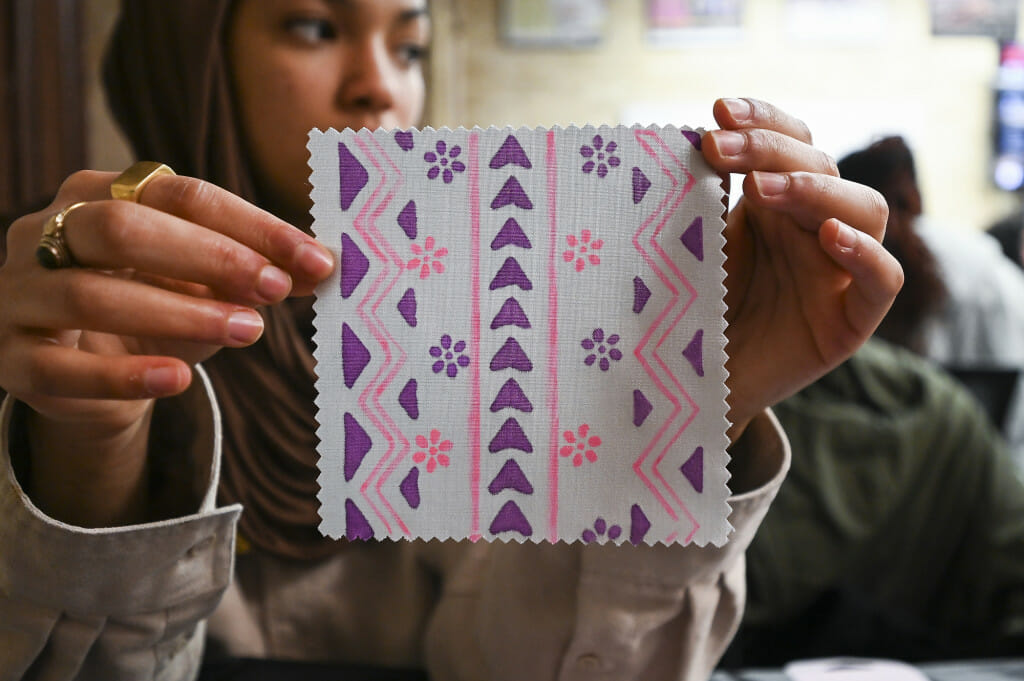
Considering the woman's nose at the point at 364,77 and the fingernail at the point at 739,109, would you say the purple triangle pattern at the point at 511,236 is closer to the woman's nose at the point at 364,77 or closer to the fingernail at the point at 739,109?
the fingernail at the point at 739,109

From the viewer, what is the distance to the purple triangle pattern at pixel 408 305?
1.07 ft

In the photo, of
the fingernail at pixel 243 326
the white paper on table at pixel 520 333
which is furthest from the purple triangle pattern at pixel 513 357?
the fingernail at pixel 243 326

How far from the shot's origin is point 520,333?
33cm

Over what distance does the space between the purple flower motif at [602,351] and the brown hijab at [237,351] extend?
0.23m

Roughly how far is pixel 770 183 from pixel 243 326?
0.78ft

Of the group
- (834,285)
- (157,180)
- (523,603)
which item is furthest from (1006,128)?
(157,180)

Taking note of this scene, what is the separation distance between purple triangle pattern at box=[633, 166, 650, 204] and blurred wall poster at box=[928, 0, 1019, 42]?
0.64 meters

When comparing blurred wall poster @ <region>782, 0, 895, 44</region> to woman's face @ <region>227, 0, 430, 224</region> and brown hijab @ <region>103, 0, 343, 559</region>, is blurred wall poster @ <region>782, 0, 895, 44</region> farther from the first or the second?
brown hijab @ <region>103, 0, 343, 559</region>

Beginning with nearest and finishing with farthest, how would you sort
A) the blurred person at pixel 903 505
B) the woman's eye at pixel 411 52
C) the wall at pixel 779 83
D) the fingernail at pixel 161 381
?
1. the fingernail at pixel 161 381
2. the woman's eye at pixel 411 52
3. the blurred person at pixel 903 505
4. the wall at pixel 779 83

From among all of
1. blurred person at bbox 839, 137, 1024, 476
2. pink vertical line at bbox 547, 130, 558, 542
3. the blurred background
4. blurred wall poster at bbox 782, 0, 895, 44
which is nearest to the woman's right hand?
pink vertical line at bbox 547, 130, 558, 542

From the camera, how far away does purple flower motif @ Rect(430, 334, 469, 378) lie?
330mm

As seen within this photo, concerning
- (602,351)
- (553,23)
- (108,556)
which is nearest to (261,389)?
(108,556)

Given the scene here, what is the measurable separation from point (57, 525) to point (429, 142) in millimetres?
254

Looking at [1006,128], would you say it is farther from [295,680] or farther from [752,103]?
[295,680]
